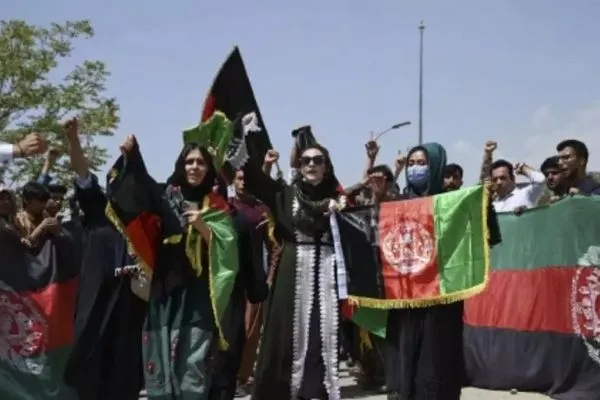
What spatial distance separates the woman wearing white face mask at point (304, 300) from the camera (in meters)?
5.73

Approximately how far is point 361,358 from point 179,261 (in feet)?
11.8

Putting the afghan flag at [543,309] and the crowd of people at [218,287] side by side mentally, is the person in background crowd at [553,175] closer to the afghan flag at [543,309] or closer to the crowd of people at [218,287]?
the afghan flag at [543,309]

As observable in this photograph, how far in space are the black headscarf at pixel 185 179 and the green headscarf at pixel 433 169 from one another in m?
1.48

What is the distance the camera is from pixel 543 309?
7605 mm

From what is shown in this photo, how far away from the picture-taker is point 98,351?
5.75 m

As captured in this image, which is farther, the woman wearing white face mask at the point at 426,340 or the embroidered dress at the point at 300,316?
the embroidered dress at the point at 300,316

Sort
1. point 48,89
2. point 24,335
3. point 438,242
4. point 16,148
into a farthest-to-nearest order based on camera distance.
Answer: point 48,89
point 24,335
point 438,242
point 16,148

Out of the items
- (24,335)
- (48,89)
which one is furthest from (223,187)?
(48,89)

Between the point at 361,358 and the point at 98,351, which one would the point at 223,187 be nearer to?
the point at 98,351

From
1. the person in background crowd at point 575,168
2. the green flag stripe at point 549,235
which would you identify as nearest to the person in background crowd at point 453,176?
the green flag stripe at point 549,235

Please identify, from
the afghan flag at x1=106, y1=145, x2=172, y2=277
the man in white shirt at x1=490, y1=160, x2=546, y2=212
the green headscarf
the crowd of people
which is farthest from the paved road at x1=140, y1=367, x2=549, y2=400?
the afghan flag at x1=106, y1=145, x2=172, y2=277

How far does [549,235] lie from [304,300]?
2.75 metres

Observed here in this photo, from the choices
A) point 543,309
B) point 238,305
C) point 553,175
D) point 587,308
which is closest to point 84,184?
point 238,305

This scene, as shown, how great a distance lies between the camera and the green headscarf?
19.1ft
